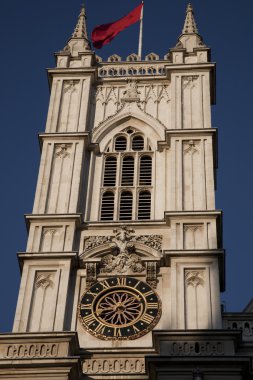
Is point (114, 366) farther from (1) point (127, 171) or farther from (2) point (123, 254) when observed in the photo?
(1) point (127, 171)

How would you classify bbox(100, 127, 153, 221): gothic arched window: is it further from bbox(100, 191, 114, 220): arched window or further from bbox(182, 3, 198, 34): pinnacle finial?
bbox(182, 3, 198, 34): pinnacle finial

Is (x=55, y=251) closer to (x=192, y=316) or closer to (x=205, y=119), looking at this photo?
(x=192, y=316)

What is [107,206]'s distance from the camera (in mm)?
32844

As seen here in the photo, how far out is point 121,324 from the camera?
92.1 feet

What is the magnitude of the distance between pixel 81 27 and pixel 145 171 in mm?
10521

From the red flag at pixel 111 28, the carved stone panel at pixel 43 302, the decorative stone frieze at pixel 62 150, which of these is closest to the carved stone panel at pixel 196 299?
the carved stone panel at pixel 43 302

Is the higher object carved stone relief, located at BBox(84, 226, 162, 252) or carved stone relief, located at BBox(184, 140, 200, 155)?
carved stone relief, located at BBox(184, 140, 200, 155)

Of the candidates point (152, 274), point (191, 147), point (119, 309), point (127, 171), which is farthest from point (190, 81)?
point (119, 309)

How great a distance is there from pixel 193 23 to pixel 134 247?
14.3 m

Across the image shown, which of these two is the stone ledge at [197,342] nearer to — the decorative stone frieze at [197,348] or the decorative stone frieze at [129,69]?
the decorative stone frieze at [197,348]

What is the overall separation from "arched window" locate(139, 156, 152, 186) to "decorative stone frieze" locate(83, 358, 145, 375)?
8.29 metres

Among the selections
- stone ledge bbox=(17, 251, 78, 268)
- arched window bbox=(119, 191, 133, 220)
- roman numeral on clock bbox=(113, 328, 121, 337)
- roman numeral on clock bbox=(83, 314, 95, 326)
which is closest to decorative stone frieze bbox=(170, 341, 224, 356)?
roman numeral on clock bbox=(113, 328, 121, 337)

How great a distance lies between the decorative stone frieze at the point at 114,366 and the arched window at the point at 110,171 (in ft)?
27.5

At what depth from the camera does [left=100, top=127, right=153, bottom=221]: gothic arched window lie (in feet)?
107
